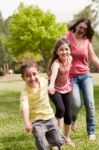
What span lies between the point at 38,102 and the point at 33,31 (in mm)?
50533

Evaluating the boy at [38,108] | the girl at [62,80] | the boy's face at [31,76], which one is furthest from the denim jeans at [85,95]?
the boy's face at [31,76]

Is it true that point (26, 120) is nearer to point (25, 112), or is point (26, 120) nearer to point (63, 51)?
point (25, 112)

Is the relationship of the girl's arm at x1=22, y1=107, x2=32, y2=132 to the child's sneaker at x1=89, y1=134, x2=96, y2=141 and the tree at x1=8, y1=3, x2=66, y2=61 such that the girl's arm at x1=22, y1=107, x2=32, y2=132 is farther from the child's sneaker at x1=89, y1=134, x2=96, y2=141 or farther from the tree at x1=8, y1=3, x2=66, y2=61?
the tree at x1=8, y1=3, x2=66, y2=61

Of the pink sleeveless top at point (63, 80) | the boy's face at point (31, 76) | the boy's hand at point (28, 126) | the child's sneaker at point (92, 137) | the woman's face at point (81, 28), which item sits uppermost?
the woman's face at point (81, 28)

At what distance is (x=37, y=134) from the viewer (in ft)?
20.0

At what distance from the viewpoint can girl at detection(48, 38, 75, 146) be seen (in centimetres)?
714

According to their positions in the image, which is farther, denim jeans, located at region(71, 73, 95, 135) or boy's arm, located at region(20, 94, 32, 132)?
denim jeans, located at region(71, 73, 95, 135)

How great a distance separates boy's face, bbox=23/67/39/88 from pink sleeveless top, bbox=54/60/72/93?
1.22 m

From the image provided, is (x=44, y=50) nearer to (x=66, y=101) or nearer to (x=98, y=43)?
(x=98, y=43)

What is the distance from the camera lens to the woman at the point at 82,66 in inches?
307

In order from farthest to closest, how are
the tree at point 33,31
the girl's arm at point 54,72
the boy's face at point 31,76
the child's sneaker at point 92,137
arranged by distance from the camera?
the tree at point 33,31
the child's sneaker at point 92,137
the girl's arm at point 54,72
the boy's face at point 31,76

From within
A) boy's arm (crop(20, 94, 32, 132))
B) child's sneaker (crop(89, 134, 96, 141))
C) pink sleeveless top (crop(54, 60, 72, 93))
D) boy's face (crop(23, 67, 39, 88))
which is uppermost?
boy's face (crop(23, 67, 39, 88))

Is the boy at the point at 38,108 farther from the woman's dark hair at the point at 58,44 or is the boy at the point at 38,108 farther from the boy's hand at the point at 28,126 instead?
the woman's dark hair at the point at 58,44

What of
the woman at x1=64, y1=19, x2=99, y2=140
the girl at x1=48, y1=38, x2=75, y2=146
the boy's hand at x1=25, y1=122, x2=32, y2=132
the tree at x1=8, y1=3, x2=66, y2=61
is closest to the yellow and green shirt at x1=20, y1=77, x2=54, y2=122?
the boy's hand at x1=25, y1=122, x2=32, y2=132
